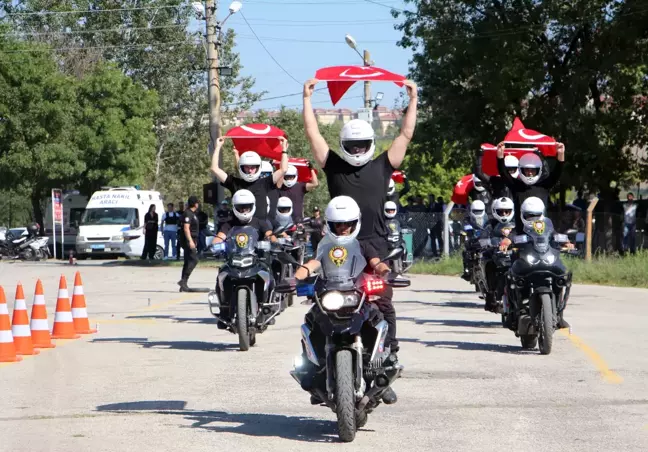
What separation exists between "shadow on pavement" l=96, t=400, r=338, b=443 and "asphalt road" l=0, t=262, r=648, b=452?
0.01 m

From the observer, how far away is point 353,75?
1038 centimetres

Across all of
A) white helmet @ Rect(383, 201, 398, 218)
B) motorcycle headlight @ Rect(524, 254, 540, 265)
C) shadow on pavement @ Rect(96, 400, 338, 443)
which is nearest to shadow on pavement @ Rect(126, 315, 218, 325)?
motorcycle headlight @ Rect(524, 254, 540, 265)

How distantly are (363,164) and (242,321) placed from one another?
4.73m

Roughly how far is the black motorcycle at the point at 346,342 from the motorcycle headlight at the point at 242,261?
17.6 feet

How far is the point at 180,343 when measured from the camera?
14617mm

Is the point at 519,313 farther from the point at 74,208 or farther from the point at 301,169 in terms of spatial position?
the point at 74,208

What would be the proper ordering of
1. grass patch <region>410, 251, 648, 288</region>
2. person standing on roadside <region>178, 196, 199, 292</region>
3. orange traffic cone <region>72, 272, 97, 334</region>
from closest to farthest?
orange traffic cone <region>72, 272, 97, 334</region>
person standing on roadside <region>178, 196, 199, 292</region>
grass patch <region>410, 251, 648, 288</region>

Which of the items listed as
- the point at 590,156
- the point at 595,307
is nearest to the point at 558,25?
the point at 590,156

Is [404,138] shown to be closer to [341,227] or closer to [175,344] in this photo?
[341,227]

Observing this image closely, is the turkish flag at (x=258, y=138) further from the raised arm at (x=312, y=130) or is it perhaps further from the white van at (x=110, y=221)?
the white van at (x=110, y=221)

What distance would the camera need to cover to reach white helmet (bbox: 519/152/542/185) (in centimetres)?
1427

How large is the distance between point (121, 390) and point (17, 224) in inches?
4167

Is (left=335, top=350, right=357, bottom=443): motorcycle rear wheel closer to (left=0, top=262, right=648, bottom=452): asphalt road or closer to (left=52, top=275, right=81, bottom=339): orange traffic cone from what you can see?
(left=0, top=262, right=648, bottom=452): asphalt road

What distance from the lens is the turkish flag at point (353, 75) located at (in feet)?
31.6
